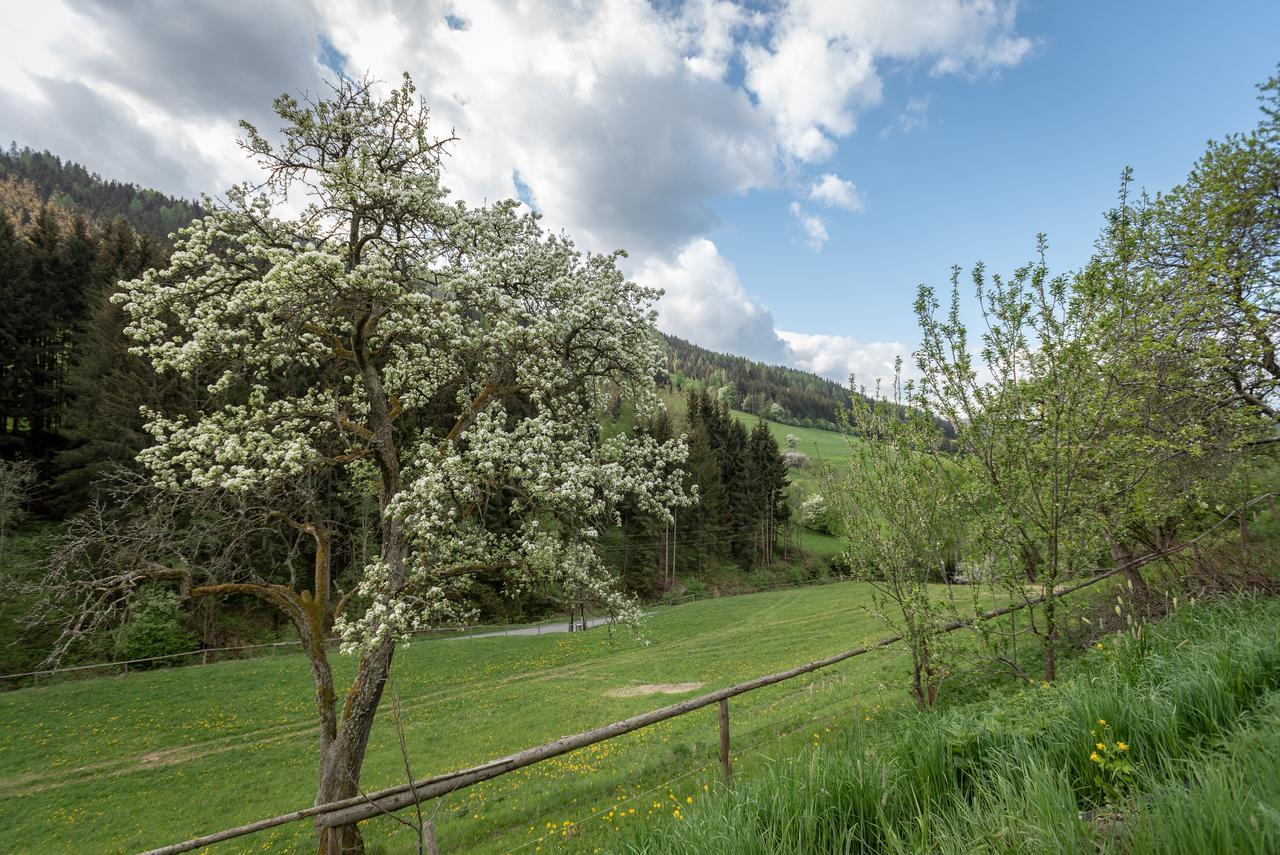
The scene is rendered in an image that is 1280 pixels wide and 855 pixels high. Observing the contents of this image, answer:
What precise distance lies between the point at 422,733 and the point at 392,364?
14.6m

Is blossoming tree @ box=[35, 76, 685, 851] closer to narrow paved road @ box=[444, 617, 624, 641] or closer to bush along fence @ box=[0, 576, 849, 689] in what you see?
bush along fence @ box=[0, 576, 849, 689]

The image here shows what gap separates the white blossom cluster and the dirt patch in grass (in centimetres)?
1182

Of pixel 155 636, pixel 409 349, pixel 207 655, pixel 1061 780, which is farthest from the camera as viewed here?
pixel 207 655

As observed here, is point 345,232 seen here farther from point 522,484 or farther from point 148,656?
point 148,656

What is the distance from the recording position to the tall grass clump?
2.57 metres

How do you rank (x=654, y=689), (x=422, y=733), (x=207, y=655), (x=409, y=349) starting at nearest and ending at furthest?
(x=409, y=349) < (x=422, y=733) < (x=654, y=689) < (x=207, y=655)

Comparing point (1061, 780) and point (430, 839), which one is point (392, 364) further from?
point (1061, 780)

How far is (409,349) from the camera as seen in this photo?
9.38m

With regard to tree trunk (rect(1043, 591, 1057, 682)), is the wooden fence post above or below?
below

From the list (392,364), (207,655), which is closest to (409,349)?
(392,364)

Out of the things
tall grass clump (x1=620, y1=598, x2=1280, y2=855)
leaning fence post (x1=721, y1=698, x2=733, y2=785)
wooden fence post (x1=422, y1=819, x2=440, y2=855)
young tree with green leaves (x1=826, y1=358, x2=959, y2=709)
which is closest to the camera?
tall grass clump (x1=620, y1=598, x2=1280, y2=855)

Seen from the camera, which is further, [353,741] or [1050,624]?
[353,741]

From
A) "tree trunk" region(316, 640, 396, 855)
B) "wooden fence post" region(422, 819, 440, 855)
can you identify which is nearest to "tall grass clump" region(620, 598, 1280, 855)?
"wooden fence post" region(422, 819, 440, 855)

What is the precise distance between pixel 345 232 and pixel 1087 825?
11.9m
